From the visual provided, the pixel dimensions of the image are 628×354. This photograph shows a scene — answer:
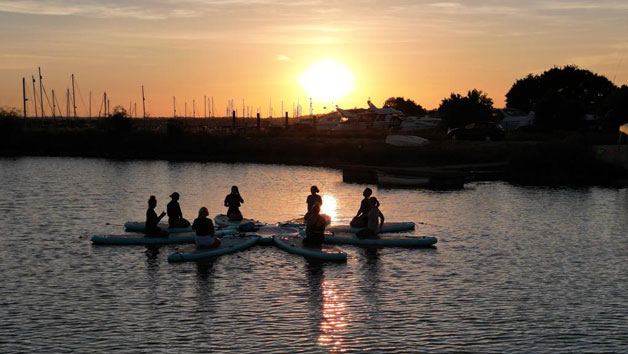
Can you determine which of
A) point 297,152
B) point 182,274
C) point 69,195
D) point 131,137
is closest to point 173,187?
point 69,195

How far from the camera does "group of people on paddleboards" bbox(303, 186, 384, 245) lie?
2831 centimetres

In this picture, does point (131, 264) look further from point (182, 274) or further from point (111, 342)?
point (111, 342)

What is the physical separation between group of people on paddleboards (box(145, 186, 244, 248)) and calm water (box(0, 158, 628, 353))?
0.97 m

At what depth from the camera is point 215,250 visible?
2802cm

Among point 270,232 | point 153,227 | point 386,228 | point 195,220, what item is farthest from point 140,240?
point 386,228

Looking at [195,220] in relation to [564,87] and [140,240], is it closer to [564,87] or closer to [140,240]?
[140,240]

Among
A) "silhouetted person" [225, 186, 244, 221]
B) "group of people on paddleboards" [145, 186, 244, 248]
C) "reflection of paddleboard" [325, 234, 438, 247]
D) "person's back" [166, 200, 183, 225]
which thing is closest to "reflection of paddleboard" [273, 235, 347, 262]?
"reflection of paddleboard" [325, 234, 438, 247]

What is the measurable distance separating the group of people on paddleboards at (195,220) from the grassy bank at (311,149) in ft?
109

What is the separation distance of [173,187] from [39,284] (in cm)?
3367

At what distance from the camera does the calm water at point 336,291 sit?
61.7ft

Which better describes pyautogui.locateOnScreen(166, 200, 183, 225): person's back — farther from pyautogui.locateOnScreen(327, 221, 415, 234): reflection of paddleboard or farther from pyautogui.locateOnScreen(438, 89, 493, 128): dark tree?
pyautogui.locateOnScreen(438, 89, 493, 128): dark tree

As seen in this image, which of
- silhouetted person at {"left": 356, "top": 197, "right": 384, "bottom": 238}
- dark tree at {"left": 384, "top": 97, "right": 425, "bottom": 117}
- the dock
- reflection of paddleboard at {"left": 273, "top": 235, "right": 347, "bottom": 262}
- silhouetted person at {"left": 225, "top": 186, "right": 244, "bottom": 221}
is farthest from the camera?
dark tree at {"left": 384, "top": 97, "right": 425, "bottom": 117}

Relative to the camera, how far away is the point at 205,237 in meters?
28.0

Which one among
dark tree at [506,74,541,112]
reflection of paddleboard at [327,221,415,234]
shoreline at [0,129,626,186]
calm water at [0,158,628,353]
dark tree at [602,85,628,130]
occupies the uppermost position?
dark tree at [506,74,541,112]
